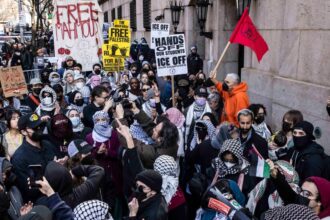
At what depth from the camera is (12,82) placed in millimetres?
8008

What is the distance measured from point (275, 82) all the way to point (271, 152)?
3.30m

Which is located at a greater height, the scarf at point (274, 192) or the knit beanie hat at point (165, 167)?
the knit beanie hat at point (165, 167)

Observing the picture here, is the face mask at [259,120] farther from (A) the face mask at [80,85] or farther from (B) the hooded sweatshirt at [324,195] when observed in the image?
(A) the face mask at [80,85]

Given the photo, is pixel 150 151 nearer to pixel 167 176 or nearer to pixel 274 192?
pixel 167 176

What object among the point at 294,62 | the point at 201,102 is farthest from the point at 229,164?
the point at 294,62

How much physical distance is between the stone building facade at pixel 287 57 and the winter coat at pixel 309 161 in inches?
82.0

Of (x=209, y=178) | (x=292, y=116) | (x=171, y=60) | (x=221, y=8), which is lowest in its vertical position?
(x=209, y=178)

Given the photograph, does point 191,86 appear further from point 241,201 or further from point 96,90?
point 241,201

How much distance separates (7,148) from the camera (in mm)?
5070

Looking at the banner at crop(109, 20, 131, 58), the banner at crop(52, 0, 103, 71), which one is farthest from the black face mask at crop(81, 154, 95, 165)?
the banner at crop(52, 0, 103, 71)

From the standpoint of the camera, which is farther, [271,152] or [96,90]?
[96,90]

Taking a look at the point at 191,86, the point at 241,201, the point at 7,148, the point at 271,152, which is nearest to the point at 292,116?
the point at 271,152

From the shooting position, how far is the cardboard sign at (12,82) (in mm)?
7883

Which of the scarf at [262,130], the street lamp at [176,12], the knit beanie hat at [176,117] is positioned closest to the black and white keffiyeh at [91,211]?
the knit beanie hat at [176,117]
